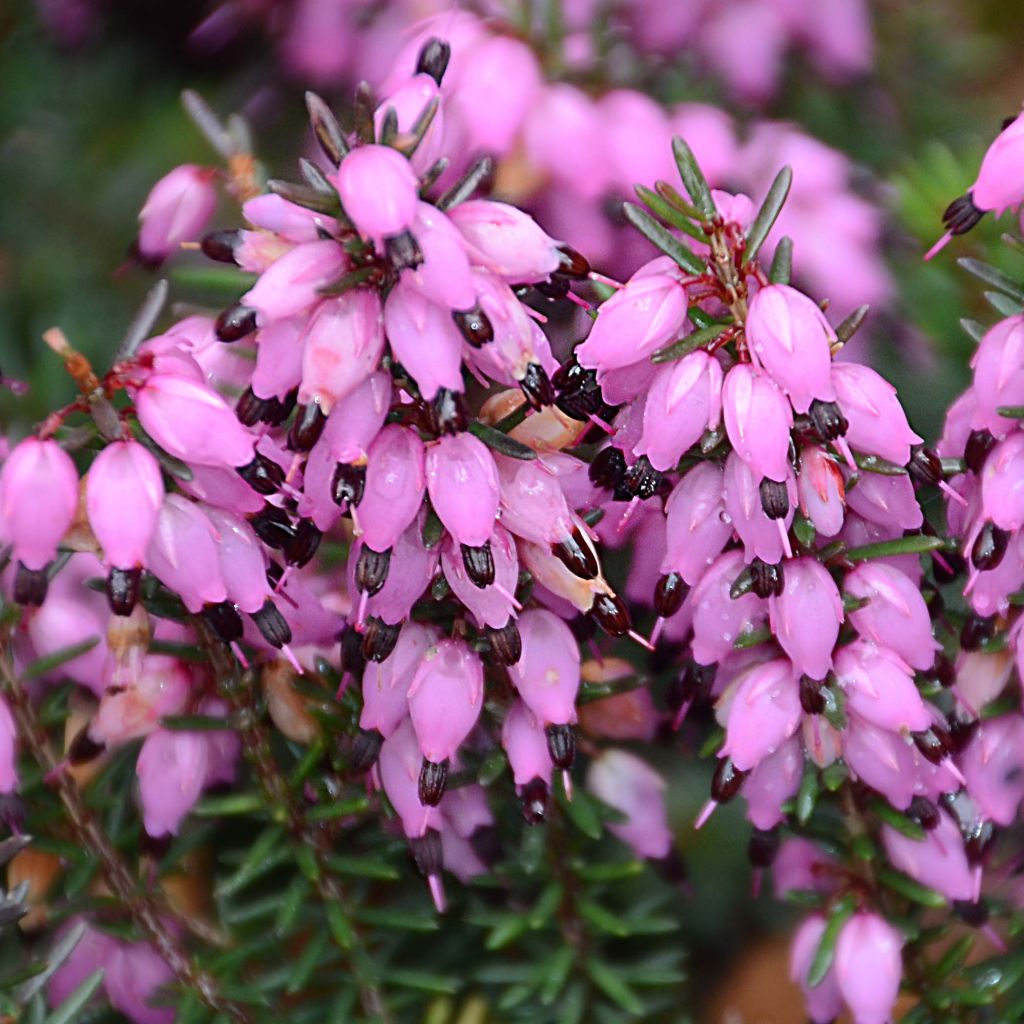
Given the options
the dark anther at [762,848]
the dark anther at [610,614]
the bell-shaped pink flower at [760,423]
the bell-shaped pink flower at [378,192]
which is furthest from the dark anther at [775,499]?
the dark anther at [762,848]

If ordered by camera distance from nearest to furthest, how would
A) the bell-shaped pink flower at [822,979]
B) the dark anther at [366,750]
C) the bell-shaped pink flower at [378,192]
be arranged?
the bell-shaped pink flower at [378,192] < the dark anther at [366,750] < the bell-shaped pink flower at [822,979]

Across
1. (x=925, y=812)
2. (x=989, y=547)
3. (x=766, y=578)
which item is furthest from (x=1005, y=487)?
(x=925, y=812)

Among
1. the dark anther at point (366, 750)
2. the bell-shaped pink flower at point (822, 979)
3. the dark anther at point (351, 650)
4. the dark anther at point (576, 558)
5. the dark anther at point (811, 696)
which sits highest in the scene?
the dark anther at point (576, 558)

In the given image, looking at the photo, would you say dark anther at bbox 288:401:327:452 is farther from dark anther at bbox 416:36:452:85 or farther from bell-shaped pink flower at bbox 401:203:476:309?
dark anther at bbox 416:36:452:85

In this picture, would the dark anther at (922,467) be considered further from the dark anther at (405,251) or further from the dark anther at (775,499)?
the dark anther at (405,251)

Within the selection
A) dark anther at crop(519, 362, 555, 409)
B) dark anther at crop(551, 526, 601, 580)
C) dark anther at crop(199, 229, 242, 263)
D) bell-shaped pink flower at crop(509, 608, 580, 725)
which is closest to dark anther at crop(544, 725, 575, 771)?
bell-shaped pink flower at crop(509, 608, 580, 725)

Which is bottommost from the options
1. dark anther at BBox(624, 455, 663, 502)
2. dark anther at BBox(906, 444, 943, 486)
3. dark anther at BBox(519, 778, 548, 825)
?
dark anther at BBox(519, 778, 548, 825)
